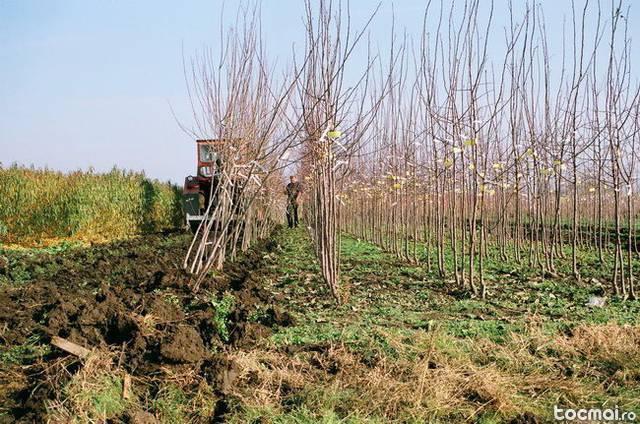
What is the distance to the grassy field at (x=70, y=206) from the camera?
16.5 meters

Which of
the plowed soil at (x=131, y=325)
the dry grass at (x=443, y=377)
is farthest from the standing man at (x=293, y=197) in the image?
the dry grass at (x=443, y=377)

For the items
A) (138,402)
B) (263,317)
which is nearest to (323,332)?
(263,317)

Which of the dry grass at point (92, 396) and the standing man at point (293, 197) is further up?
the standing man at point (293, 197)

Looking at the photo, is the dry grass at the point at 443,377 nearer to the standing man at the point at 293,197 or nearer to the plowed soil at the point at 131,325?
the plowed soil at the point at 131,325

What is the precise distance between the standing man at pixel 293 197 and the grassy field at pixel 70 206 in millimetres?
4991

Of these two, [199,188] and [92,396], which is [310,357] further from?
[199,188]

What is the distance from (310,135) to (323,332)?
2329mm

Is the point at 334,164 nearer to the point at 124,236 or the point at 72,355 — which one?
the point at 72,355

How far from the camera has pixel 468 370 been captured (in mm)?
3924

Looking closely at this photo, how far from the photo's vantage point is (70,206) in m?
17.3
